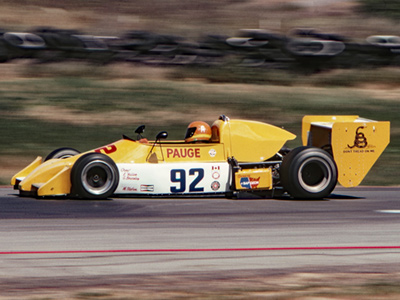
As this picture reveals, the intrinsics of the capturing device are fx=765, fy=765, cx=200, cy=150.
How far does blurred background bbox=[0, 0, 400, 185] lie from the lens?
20672 millimetres

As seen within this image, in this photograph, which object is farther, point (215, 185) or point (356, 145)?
point (356, 145)

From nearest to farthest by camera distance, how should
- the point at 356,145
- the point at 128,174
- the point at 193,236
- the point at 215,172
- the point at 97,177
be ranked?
the point at 193,236
the point at 97,177
the point at 128,174
the point at 215,172
the point at 356,145

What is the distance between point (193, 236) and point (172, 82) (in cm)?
1774

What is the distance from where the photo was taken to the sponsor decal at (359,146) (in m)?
11.8

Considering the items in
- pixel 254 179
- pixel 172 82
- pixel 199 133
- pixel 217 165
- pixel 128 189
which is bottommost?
pixel 128 189

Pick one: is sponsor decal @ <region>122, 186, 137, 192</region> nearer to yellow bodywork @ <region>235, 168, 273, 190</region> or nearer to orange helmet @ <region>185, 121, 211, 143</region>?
orange helmet @ <region>185, 121, 211, 143</region>

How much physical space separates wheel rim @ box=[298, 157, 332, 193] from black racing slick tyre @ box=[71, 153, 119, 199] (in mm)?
2802

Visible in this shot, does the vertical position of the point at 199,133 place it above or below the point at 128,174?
above

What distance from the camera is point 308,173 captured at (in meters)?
11.7

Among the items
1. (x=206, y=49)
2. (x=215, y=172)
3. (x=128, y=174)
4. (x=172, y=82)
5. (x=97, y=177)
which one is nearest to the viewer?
(x=97, y=177)

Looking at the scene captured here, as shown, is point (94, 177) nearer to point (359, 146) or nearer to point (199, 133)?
point (199, 133)

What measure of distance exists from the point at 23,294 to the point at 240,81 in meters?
21.1

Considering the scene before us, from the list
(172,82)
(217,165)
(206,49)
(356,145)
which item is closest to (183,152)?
(217,165)

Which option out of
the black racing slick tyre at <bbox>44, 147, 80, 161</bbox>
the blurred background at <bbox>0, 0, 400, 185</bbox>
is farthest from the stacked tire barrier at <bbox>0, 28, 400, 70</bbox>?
the black racing slick tyre at <bbox>44, 147, 80, 161</bbox>
